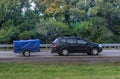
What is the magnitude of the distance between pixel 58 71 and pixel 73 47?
9908 millimetres

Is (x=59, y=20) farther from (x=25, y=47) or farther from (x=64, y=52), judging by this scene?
(x=25, y=47)

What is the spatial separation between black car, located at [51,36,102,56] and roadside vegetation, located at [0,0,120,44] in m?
15.4

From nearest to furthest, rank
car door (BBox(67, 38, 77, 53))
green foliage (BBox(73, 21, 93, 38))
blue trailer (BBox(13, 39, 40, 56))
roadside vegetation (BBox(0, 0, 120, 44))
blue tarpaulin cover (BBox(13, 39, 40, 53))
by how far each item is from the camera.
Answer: blue trailer (BBox(13, 39, 40, 56)) → blue tarpaulin cover (BBox(13, 39, 40, 53)) → car door (BBox(67, 38, 77, 53)) → roadside vegetation (BBox(0, 0, 120, 44)) → green foliage (BBox(73, 21, 93, 38))

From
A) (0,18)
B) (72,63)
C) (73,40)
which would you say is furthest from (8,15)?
(72,63)

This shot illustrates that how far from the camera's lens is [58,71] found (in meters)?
17.9

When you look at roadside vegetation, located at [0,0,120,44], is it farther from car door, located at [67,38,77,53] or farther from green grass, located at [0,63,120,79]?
green grass, located at [0,63,120,79]

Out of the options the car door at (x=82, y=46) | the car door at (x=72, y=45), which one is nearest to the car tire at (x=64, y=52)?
the car door at (x=72, y=45)

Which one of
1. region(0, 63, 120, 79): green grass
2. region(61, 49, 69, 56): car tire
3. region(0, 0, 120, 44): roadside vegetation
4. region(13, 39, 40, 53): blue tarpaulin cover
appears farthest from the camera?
region(0, 0, 120, 44): roadside vegetation

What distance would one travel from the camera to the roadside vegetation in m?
44.1

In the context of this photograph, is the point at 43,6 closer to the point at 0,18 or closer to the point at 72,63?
the point at 0,18

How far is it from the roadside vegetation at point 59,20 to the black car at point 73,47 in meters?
15.4

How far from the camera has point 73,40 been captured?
91.7ft

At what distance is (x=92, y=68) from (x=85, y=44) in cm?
924

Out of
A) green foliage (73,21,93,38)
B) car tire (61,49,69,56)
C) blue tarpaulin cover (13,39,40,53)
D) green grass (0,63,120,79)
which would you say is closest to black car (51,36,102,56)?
car tire (61,49,69,56)
